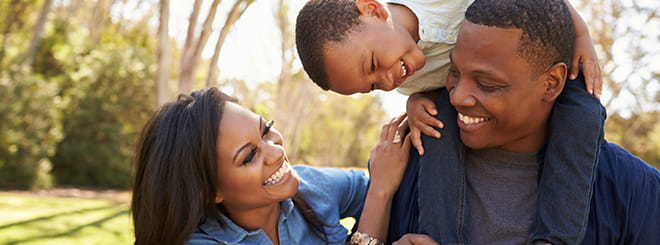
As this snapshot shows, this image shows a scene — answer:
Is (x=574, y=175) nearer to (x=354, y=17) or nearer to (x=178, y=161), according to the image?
(x=354, y=17)

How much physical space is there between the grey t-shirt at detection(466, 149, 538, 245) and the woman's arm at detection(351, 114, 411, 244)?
38cm

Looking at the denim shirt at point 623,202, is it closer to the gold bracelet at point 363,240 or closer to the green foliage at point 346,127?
the gold bracelet at point 363,240

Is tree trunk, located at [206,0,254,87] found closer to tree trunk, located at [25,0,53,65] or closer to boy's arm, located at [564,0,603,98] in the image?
boy's arm, located at [564,0,603,98]

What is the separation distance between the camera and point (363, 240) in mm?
2641

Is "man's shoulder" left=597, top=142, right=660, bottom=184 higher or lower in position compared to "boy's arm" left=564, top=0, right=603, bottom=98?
lower

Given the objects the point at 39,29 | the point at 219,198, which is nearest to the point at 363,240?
the point at 219,198

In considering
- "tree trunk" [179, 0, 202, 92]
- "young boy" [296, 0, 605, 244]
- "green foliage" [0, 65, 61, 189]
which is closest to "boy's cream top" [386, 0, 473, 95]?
"young boy" [296, 0, 605, 244]

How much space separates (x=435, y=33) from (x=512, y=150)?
2.29ft

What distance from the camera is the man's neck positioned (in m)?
2.86

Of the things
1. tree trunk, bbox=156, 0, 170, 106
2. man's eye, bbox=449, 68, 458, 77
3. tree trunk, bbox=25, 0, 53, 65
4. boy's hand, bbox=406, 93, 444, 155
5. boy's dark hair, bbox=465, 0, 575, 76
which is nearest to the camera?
boy's dark hair, bbox=465, 0, 575, 76

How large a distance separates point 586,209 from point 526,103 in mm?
474

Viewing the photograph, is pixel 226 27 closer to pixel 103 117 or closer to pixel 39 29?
pixel 103 117

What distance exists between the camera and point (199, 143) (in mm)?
2578

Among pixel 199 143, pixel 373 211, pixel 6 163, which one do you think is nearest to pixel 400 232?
pixel 373 211
